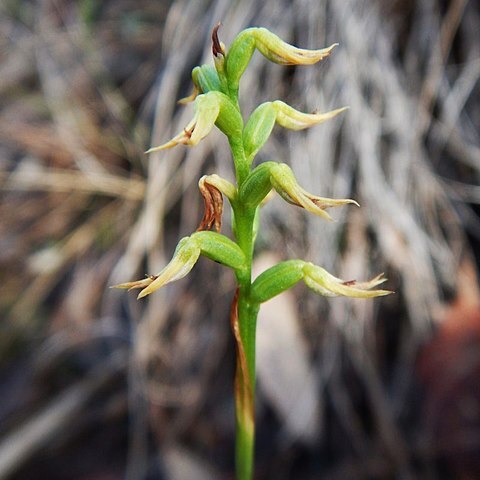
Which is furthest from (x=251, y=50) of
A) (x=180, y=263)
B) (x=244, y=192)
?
(x=180, y=263)

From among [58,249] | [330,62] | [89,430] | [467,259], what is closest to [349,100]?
[330,62]

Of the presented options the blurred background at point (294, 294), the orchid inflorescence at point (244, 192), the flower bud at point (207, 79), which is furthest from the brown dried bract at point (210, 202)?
the blurred background at point (294, 294)

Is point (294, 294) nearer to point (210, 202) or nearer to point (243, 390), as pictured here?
point (243, 390)

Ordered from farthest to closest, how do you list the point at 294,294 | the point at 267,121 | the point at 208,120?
the point at 294,294 → the point at 267,121 → the point at 208,120

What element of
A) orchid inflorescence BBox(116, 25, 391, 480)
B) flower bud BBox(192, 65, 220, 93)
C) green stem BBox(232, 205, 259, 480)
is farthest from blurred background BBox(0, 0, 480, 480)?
flower bud BBox(192, 65, 220, 93)

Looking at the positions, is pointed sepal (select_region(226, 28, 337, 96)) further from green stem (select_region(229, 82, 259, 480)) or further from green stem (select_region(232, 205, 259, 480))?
green stem (select_region(232, 205, 259, 480))

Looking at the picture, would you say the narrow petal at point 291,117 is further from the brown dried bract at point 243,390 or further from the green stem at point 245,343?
the brown dried bract at point 243,390

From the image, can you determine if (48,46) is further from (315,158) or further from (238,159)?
(238,159)

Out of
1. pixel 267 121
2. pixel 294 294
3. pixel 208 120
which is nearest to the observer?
pixel 208 120

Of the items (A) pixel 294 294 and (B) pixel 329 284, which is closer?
(B) pixel 329 284
